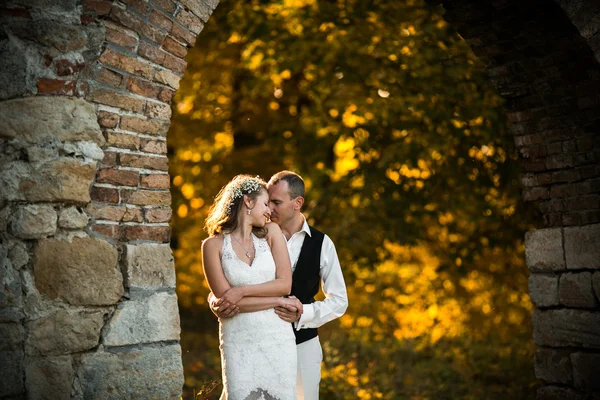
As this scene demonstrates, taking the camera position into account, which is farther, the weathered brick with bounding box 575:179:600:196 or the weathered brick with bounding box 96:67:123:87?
the weathered brick with bounding box 575:179:600:196

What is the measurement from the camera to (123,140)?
3.40 metres

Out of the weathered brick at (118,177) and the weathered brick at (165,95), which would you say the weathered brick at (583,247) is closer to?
the weathered brick at (165,95)

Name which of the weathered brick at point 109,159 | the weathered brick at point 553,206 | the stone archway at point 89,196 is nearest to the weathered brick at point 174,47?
the stone archway at point 89,196

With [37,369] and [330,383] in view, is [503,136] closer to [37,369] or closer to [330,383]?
[330,383]

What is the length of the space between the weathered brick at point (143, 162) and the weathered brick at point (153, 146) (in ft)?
0.12

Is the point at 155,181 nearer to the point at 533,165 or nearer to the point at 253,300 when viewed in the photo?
the point at 253,300

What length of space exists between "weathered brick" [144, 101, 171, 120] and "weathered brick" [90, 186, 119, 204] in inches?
17.6

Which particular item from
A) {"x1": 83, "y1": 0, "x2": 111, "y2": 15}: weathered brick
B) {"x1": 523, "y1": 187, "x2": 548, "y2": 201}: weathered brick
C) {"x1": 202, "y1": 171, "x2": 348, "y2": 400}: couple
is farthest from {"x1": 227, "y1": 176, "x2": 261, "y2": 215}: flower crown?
{"x1": 523, "y1": 187, "x2": 548, "y2": 201}: weathered brick

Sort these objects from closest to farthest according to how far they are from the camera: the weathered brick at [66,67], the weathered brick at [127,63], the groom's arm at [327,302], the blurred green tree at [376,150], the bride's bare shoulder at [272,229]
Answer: the weathered brick at [66,67] → the weathered brick at [127,63] → the bride's bare shoulder at [272,229] → the groom's arm at [327,302] → the blurred green tree at [376,150]

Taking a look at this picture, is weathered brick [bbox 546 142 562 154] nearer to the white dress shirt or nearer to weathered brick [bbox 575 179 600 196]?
weathered brick [bbox 575 179 600 196]

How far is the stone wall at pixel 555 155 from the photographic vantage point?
5293 millimetres

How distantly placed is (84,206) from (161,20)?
1.08 m

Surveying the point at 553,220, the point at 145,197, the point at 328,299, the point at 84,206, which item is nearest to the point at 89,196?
the point at 84,206

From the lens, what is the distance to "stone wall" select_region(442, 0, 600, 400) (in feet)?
17.4
